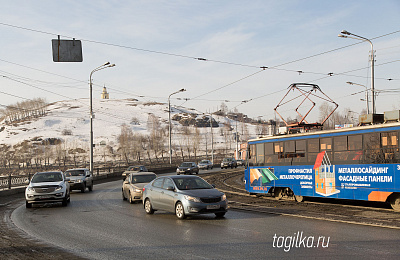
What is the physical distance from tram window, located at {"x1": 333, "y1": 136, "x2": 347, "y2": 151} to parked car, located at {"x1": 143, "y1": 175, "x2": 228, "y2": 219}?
5802mm

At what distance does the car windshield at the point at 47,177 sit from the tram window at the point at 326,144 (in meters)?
12.1

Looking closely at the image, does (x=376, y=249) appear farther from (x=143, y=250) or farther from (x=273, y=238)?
(x=143, y=250)

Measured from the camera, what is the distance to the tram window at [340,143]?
57.7 ft

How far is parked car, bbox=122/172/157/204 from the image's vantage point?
67.6ft

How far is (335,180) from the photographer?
1791 centimetres

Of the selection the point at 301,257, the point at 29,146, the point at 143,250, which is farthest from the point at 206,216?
the point at 29,146

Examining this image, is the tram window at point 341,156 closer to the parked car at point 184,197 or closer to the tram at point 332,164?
the tram at point 332,164

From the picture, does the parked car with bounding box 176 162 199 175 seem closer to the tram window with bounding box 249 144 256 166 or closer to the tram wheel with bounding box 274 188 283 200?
the tram window with bounding box 249 144 256 166

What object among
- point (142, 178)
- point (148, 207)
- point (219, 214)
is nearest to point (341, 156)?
point (219, 214)

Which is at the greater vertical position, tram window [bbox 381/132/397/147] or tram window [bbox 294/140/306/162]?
tram window [bbox 381/132/397/147]

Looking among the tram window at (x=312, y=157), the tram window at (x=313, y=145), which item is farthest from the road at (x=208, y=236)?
the tram window at (x=313, y=145)

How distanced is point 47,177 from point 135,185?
13.9 ft

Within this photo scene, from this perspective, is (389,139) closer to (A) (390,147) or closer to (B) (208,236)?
(A) (390,147)

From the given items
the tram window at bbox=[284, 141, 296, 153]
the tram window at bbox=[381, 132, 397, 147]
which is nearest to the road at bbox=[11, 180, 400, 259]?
the tram window at bbox=[381, 132, 397, 147]
